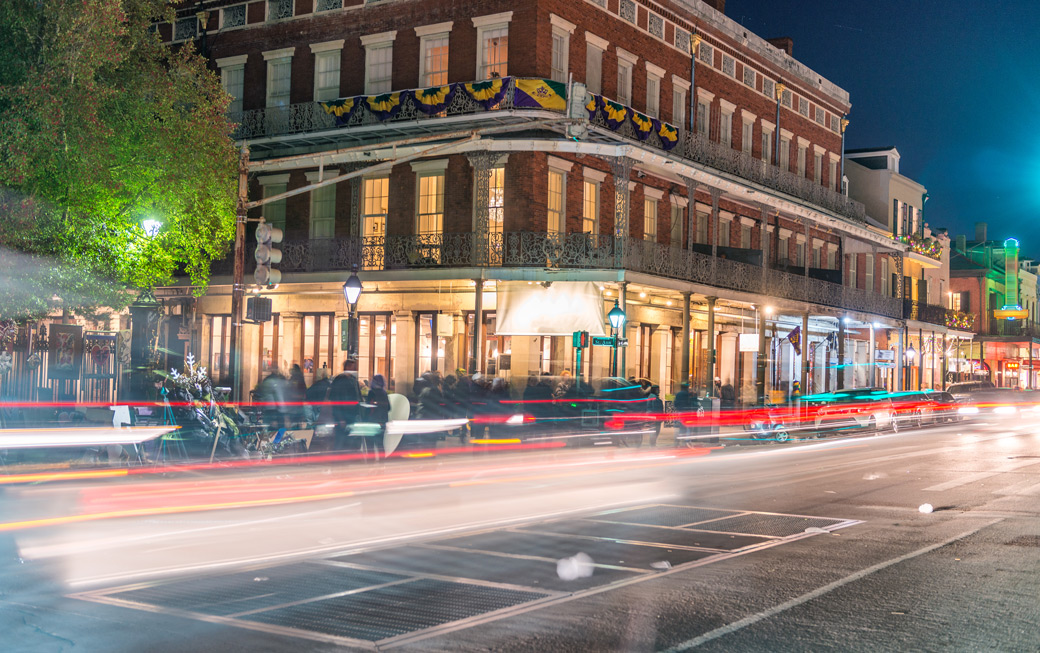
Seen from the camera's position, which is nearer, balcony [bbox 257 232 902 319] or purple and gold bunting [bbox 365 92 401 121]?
balcony [bbox 257 232 902 319]

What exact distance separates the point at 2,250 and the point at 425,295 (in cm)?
1535

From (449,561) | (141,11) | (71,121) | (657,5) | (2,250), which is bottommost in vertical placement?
(449,561)

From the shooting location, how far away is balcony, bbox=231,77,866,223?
26.3 m

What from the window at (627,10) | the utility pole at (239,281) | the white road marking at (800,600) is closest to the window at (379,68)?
the window at (627,10)

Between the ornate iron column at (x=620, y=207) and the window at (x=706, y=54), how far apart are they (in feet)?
Answer: 30.3

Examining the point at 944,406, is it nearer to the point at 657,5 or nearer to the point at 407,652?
the point at 657,5

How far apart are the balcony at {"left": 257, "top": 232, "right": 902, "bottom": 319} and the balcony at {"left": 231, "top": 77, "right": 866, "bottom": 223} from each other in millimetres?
2969

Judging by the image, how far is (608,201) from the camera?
30.8 metres

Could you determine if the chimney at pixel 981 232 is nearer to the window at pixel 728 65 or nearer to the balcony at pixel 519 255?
the window at pixel 728 65

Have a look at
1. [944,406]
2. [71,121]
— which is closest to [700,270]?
[944,406]

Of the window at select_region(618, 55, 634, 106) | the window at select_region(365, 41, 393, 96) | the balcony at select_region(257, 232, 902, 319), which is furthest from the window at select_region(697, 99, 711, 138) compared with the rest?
the window at select_region(365, 41, 393, 96)

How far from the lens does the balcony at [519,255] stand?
88.8 ft

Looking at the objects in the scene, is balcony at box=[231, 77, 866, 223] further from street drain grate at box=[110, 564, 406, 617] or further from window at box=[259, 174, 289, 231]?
street drain grate at box=[110, 564, 406, 617]

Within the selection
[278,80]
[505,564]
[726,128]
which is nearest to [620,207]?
[726,128]
